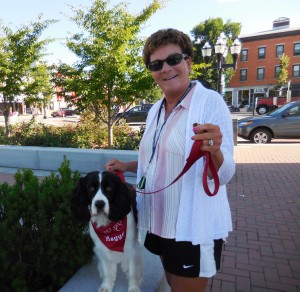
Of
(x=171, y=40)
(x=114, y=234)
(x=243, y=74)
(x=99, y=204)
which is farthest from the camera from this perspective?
(x=243, y=74)

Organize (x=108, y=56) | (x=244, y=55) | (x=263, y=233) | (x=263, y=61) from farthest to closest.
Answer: (x=244, y=55), (x=263, y=61), (x=108, y=56), (x=263, y=233)

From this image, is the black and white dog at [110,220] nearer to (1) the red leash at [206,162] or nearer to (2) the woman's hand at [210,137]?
(1) the red leash at [206,162]

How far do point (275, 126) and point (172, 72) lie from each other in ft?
41.3

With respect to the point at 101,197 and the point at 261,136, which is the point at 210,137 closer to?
the point at 101,197

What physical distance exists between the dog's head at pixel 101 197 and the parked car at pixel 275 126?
40.1ft

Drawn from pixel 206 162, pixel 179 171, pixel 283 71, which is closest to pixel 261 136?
pixel 179 171

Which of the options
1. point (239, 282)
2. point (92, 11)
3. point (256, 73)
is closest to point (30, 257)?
point (239, 282)

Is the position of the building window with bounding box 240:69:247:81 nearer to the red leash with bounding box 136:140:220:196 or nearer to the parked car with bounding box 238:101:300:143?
the parked car with bounding box 238:101:300:143

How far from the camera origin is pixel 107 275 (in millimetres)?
2619

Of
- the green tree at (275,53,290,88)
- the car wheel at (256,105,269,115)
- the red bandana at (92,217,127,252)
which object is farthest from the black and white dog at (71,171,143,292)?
the green tree at (275,53,290,88)

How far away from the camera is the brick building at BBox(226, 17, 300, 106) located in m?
48.0

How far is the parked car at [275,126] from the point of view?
1292cm

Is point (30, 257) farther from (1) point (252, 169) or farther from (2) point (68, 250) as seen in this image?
(1) point (252, 169)

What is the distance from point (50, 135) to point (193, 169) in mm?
8866
